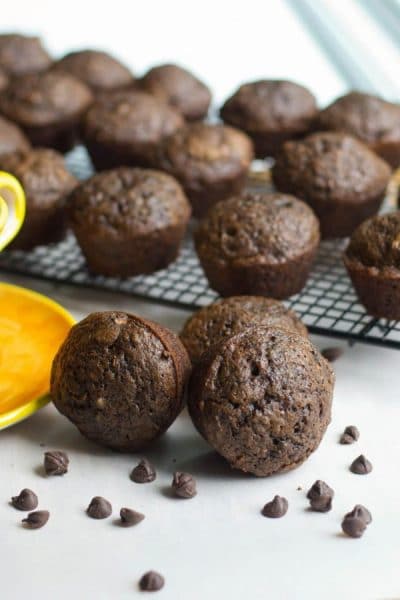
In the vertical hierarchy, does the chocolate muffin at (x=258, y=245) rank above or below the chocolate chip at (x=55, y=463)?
above

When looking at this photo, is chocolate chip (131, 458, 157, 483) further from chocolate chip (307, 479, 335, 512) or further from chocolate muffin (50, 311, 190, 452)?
chocolate chip (307, 479, 335, 512)

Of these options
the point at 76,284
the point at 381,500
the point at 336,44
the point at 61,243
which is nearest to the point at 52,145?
the point at 61,243

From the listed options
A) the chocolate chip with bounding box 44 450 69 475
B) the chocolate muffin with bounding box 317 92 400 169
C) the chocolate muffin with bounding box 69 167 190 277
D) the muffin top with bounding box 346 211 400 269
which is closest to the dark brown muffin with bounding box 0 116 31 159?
the chocolate muffin with bounding box 69 167 190 277

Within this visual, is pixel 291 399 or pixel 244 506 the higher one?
pixel 291 399

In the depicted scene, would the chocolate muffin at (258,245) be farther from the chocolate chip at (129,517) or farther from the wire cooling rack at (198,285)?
the chocolate chip at (129,517)

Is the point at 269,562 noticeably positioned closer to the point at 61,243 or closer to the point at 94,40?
the point at 61,243

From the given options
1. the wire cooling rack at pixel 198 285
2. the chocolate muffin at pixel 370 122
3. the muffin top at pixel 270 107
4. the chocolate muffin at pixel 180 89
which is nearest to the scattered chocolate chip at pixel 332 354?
the wire cooling rack at pixel 198 285

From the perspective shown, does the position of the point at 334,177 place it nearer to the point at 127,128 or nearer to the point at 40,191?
the point at 127,128
